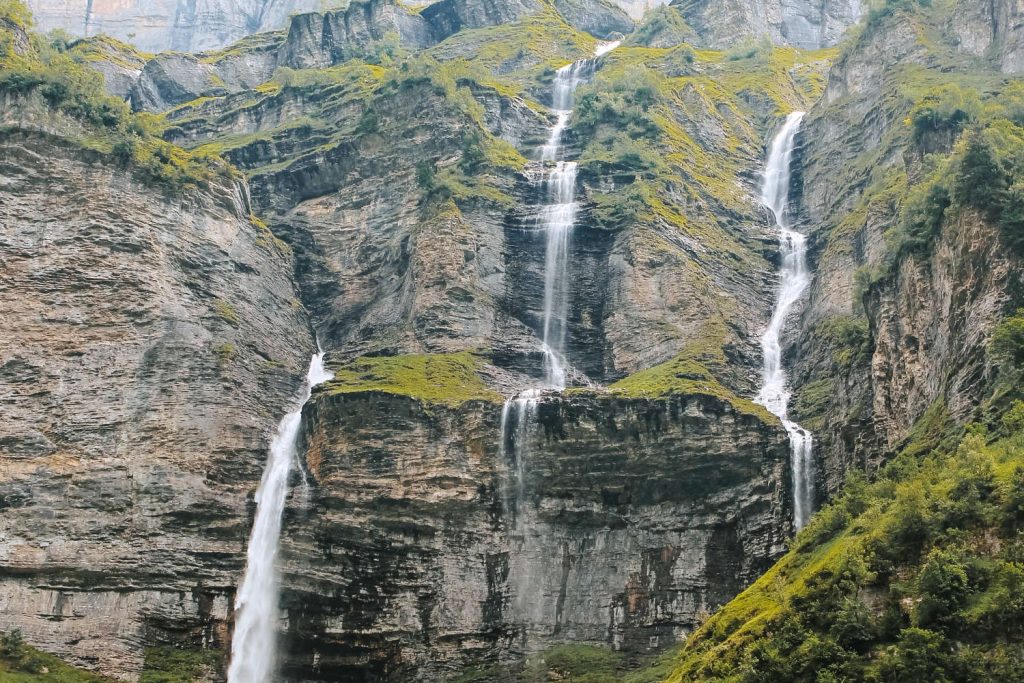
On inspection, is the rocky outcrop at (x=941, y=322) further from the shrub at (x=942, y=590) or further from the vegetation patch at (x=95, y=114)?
the vegetation patch at (x=95, y=114)

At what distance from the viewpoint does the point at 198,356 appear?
5231 cm

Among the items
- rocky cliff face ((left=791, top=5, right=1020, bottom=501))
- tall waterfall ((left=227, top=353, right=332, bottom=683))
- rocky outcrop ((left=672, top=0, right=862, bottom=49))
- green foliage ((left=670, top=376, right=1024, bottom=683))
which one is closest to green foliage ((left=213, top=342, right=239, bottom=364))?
tall waterfall ((left=227, top=353, right=332, bottom=683))

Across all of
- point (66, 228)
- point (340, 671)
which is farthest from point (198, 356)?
point (340, 671)

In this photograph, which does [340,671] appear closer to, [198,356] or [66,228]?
[198,356]

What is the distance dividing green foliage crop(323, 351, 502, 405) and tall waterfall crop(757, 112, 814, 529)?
44.8 feet

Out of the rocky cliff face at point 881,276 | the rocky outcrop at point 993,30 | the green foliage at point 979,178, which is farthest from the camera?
the rocky outcrop at point 993,30

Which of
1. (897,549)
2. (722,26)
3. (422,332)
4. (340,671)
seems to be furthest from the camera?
(722,26)

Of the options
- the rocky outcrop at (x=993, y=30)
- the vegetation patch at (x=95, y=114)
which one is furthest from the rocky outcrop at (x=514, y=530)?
the rocky outcrop at (x=993, y=30)

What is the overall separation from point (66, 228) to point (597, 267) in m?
28.3

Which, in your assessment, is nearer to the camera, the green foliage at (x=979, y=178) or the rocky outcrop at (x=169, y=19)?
the green foliage at (x=979, y=178)

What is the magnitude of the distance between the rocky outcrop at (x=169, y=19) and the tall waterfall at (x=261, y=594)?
116 metres

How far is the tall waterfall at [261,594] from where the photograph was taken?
4544cm

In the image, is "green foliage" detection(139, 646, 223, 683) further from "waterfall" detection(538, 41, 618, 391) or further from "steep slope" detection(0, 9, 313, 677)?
"waterfall" detection(538, 41, 618, 391)

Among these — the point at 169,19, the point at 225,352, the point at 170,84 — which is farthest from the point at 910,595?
the point at 169,19
